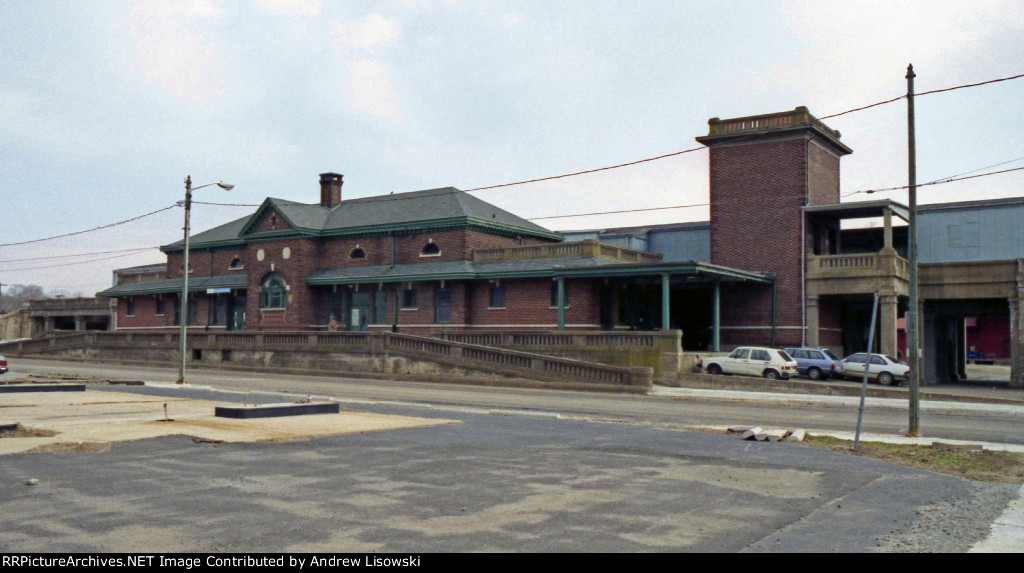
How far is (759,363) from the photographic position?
34.8 m

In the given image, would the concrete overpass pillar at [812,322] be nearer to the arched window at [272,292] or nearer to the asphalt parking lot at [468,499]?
the asphalt parking lot at [468,499]

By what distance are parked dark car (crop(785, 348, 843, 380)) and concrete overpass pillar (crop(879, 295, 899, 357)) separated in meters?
2.90

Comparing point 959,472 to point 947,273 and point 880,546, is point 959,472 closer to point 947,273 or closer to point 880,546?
point 880,546

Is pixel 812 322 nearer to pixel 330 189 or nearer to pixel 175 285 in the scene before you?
pixel 330 189

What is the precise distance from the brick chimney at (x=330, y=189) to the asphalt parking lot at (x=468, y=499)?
44640mm

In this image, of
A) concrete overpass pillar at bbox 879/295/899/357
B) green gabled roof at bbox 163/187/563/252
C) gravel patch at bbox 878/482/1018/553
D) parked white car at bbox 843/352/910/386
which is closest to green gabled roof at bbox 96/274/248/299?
green gabled roof at bbox 163/187/563/252

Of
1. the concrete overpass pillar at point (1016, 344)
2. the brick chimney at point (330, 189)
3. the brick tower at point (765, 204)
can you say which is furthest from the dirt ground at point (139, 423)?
the brick chimney at point (330, 189)

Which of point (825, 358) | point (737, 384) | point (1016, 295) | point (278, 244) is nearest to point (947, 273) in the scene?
point (1016, 295)

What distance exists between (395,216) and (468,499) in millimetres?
42694

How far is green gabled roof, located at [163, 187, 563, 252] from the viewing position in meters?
48.1

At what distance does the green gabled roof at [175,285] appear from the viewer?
2153 inches

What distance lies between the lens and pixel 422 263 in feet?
158

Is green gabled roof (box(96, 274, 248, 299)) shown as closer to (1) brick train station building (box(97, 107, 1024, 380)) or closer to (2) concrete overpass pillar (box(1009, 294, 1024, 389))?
(1) brick train station building (box(97, 107, 1024, 380))
